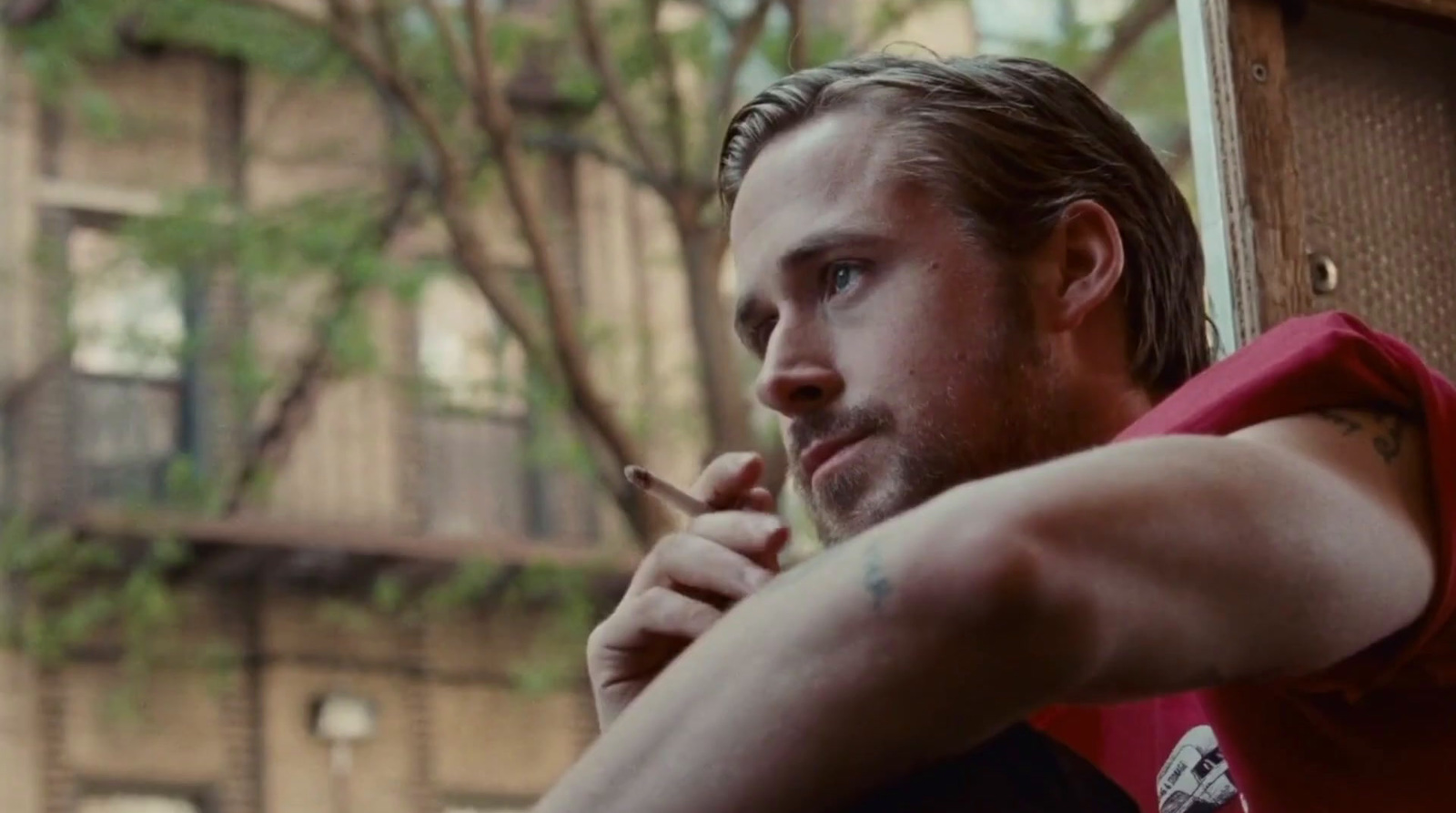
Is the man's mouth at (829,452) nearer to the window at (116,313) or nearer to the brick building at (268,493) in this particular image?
the window at (116,313)

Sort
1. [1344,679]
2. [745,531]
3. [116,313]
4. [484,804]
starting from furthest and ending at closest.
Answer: [484,804] < [116,313] < [745,531] < [1344,679]

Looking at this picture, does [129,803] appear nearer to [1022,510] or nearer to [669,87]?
[669,87]

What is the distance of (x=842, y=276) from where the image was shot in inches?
53.4

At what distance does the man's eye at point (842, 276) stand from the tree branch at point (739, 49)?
6.17 metres

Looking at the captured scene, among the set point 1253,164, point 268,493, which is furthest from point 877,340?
point 268,493

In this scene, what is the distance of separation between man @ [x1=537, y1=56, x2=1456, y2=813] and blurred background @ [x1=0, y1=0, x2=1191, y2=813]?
727 centimetres

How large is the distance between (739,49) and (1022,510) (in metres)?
6.81

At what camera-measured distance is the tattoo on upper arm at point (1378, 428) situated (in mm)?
1031

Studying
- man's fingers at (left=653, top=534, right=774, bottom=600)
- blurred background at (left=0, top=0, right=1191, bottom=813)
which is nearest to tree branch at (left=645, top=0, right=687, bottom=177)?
blurred background at (left=0, top=0, right=1191, bottom=813)

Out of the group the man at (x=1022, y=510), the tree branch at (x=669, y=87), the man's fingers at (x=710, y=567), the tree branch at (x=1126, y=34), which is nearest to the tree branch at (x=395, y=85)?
the tree branch at (x=669, y=87)

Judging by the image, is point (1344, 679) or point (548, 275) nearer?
point (1344, 679)

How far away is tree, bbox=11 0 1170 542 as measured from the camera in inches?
292

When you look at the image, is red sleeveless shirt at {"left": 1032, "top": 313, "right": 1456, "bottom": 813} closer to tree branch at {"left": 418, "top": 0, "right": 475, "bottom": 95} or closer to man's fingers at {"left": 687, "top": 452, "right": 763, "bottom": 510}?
man's fingers at {"left": 687, "top": 452, "right": 763, "bottom": 510}

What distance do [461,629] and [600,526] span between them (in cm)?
74
